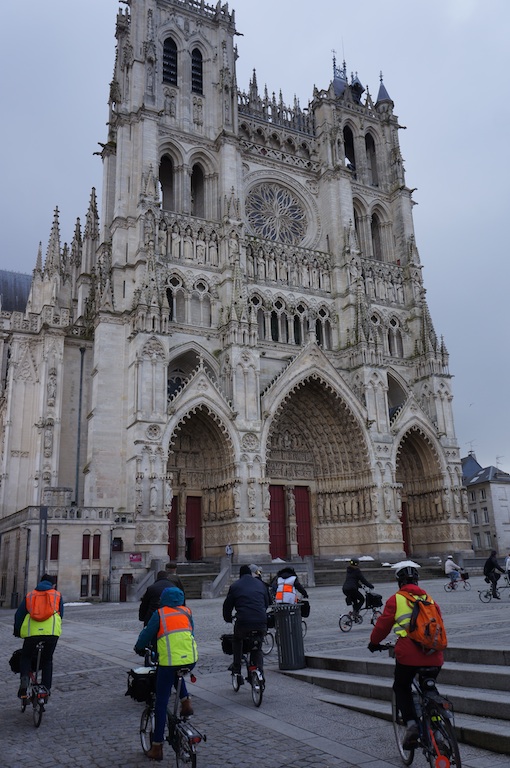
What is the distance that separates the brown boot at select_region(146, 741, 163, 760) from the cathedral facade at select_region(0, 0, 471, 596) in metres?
20.5

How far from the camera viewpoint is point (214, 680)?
952 centimetres

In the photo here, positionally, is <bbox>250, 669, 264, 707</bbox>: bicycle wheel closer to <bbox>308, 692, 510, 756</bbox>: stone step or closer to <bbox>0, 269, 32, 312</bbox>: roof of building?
<bbox>308, 692, 510, 756</bbox>: stone step

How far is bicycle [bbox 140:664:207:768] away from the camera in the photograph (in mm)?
5218

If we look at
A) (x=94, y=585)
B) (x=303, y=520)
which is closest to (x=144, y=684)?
(x=94, y=585)

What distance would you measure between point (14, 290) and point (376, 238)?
103 ft

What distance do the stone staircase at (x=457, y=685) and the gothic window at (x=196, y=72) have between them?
38106 millimetres

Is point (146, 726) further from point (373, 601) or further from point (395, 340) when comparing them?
point (395, 340)

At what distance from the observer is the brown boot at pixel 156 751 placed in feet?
19.1

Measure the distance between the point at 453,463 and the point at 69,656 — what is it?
30722 millimetres

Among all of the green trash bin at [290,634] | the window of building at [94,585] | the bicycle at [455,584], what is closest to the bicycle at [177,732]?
the green trash bin at [290,634]

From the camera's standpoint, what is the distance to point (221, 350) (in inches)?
1355

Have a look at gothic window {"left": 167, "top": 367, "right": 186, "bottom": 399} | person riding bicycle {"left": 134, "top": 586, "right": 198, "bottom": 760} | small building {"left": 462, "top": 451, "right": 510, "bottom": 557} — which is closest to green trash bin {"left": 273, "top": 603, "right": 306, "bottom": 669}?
person riding bicycle {"left": 134, "top": 586, "right": 198, "bottom": 760}

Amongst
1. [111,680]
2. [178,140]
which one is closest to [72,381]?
[178,140]

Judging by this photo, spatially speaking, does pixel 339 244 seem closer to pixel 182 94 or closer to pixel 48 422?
pixel 182 94
